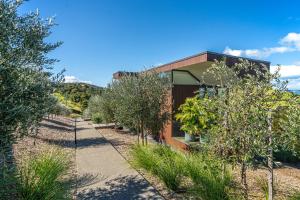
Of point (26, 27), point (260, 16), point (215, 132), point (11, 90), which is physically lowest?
point (215, 132)

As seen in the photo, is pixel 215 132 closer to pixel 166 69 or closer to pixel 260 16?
pixel 166 69

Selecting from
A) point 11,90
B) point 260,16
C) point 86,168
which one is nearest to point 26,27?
point 11,90

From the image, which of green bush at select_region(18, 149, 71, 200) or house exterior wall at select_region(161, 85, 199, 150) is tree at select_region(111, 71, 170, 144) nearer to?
house exterior wall at select_region(161, 85, 199, 150)

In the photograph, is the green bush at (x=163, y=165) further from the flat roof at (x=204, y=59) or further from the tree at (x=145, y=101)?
the flat roof at (x=204, y=59)

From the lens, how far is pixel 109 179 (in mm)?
6938

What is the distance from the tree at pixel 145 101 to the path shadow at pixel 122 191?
3360 mm

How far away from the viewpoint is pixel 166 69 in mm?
13555

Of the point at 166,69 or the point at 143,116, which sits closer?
the point at 143,116

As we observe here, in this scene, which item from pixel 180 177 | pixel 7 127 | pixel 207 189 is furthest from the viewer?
pixel 180 177

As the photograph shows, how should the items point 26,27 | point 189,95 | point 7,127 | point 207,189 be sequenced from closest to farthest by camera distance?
point 7,127
point 26,27
point 207,189
point 189,95

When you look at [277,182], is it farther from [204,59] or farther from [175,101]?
[175,101]

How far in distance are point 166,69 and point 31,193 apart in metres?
9.91

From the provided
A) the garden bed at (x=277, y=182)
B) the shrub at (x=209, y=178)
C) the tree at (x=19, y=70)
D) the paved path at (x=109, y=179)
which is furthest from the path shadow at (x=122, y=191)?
the tree at (x=19, y=70)

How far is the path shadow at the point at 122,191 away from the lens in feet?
18.6
